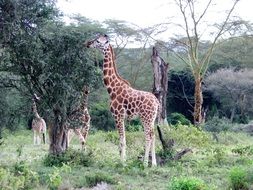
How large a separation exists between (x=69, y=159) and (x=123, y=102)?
5.43 ft

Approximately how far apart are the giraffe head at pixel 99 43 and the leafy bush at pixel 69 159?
90.0 inches

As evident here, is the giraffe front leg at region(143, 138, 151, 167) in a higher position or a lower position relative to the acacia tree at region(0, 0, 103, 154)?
lower

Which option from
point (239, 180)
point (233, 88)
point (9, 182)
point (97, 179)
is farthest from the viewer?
point (233, 88)

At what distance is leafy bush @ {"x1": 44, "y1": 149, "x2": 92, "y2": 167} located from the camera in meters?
11.4

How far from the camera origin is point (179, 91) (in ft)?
123

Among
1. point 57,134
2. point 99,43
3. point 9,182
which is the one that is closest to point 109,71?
point 99,43

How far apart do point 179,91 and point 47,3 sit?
26613mm

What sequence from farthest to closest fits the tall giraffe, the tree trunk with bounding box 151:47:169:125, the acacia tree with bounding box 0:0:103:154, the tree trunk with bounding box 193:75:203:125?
1. the tree trunk with bounding box 193:75:203:125
2. the tree trunk with bounding box 151:47:169:125
3. the tall giraffe
4. the acacia tree with bounding box 0:0:103:154

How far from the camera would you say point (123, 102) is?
38.6 feet

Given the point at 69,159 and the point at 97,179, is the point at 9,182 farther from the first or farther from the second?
the point at 69,159

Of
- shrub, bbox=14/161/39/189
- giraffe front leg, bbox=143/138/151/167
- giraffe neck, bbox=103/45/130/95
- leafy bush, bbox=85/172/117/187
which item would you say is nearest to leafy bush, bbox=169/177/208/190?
leafy bush, bbox=85/172/117/187

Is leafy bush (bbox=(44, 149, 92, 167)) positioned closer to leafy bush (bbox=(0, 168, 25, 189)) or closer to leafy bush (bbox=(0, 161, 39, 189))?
leafy bush (bbox=(0, 161, 39, 189))

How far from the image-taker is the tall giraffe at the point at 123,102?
11.7m

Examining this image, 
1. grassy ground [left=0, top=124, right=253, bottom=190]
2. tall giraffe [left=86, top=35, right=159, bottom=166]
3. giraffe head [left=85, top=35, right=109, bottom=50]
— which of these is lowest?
grassy ground [left=0, top=124, right=253, bottom=190]
